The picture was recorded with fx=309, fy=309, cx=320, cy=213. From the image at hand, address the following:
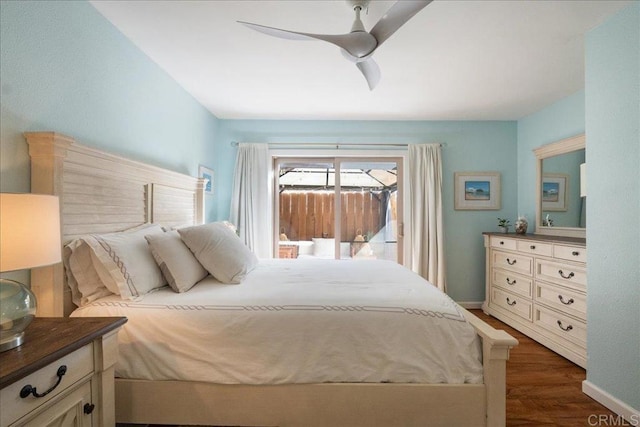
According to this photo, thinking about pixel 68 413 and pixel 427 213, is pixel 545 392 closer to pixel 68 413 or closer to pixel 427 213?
pixel 427 213

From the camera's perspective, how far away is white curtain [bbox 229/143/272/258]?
3.89 m

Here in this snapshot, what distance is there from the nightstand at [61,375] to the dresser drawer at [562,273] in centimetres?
316

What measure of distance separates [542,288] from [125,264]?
3.39 metres

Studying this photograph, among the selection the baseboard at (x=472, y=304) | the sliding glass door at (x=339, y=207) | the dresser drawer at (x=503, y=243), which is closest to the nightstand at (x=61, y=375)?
the sliding glass door at (x=339, y=207)

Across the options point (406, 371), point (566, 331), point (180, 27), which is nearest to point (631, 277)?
point (566, 331)

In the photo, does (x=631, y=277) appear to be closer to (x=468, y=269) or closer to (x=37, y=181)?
(x=468, y=269)

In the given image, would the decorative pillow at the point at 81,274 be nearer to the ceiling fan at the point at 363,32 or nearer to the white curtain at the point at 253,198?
the ceiling fan at the point at 363,32

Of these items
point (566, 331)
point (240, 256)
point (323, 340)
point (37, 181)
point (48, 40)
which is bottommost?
point (566, 331)

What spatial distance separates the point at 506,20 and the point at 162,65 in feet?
8.39

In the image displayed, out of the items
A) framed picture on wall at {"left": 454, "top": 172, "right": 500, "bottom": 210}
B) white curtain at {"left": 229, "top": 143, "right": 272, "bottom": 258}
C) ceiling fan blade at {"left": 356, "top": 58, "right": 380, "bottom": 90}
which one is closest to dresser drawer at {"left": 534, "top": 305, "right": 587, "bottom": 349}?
framed picture on wall at {"left": 454, "top": 172, "right": 500, "bottom": 210}

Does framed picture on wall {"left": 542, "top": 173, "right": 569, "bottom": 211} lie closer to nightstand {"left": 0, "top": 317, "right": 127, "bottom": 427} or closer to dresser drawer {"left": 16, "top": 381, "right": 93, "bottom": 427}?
nightstand {"left": 0, "top": 317, "right": 127, "bottom": 427}

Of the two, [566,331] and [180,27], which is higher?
[180,27]

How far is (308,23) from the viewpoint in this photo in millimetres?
2008

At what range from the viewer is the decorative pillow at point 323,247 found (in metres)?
4.23
